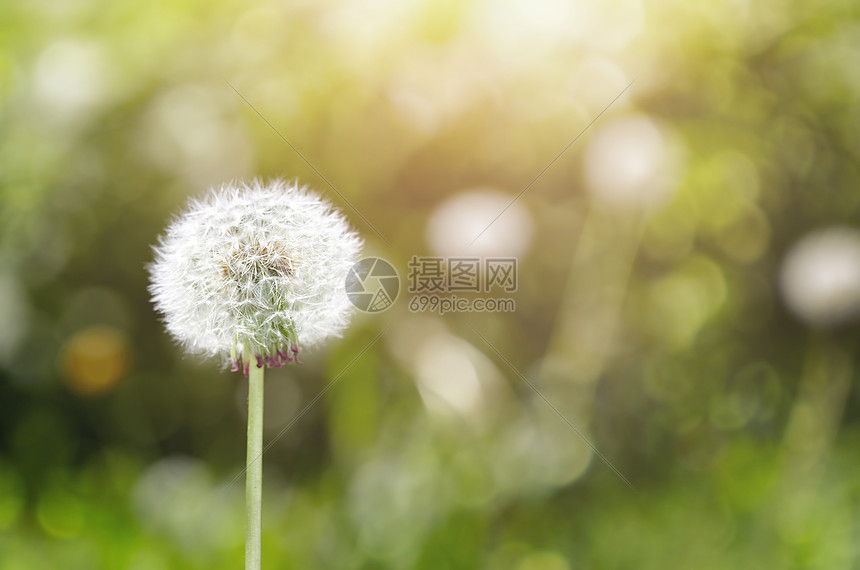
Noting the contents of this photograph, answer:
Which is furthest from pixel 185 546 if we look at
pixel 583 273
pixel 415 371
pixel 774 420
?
pixel 774 420

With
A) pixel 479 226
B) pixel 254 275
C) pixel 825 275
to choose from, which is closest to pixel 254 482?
pixel 254 275

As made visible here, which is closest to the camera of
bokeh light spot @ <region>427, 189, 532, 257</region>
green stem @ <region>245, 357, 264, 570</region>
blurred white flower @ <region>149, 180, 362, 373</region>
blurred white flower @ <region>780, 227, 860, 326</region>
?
green stem @ <region>245, 357, 264, 570</region>

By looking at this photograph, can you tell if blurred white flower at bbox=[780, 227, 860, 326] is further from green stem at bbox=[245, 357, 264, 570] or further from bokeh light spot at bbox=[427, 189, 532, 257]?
green stem at bbox=[245, 357, 264, 570]

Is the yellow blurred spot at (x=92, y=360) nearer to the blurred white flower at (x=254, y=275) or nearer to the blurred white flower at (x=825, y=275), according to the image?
the blurred white flower at (x=254, y=275)

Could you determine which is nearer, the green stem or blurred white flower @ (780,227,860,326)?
the green stem

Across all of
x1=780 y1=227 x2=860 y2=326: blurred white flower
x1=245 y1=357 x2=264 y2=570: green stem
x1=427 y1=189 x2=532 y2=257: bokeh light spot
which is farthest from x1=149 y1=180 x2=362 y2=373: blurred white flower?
x1=780 y1=227 x2=860 y2=326: blurred white flower

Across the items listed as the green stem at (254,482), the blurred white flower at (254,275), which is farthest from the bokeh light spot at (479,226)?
the green stem at (254,482)

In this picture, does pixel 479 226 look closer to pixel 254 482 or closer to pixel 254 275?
pixel 254 275

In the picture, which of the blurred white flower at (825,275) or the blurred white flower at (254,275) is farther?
the blurred white flower at (825,275)
